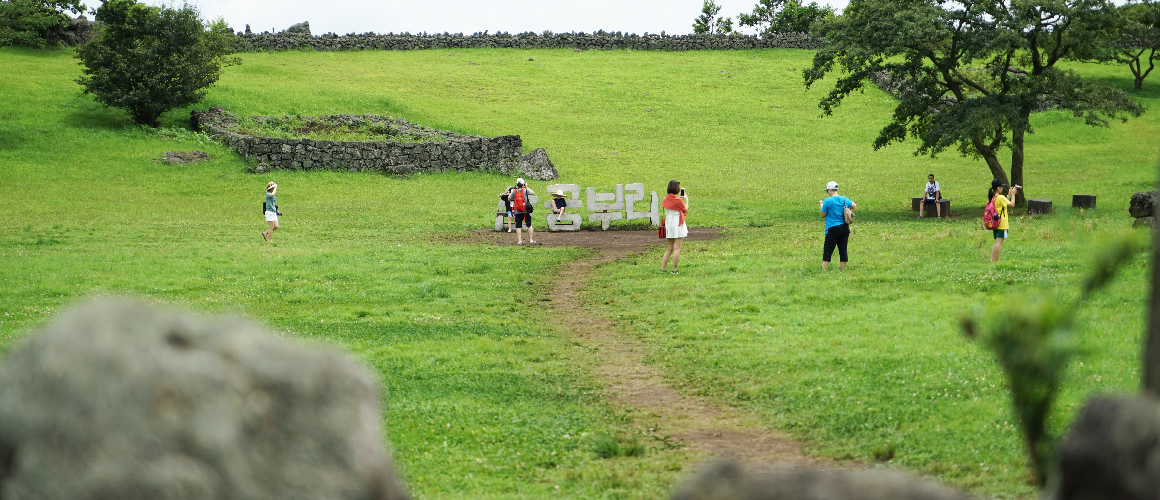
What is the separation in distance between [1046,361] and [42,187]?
1446 inches

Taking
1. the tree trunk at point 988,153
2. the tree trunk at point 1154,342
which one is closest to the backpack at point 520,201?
the tree trunk at point 988,153

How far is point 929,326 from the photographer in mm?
13125

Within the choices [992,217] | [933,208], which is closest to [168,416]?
[992,217]

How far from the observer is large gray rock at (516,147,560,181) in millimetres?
39438

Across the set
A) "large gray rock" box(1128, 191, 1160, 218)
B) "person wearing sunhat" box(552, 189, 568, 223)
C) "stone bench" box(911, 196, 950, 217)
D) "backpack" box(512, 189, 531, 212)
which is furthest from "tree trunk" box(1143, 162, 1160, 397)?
"stone bench" box(911, 196, 950, 217)

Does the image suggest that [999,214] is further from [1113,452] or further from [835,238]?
[1113,452]

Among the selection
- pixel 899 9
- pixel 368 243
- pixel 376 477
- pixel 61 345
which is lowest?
pixel 368 243

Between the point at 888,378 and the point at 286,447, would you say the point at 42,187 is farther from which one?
the point at 286,447

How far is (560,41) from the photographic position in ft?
248

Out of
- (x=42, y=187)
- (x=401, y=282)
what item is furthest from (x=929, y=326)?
(x=42, y=187)

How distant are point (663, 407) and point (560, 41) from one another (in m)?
67.5

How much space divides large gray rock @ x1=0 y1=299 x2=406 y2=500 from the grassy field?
8.97 ft

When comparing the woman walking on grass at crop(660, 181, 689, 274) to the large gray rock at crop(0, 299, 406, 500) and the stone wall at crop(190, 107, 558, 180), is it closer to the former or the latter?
the large gray rock at crop(0, 299, 406, 500)

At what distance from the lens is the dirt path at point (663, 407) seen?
9.09 meters
